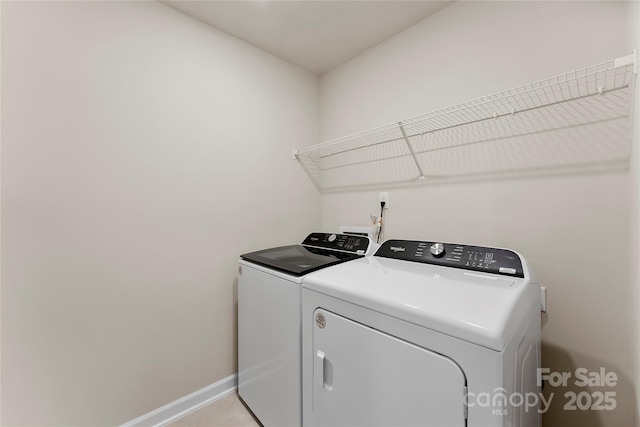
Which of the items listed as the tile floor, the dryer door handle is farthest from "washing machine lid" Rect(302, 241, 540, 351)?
the tile floor

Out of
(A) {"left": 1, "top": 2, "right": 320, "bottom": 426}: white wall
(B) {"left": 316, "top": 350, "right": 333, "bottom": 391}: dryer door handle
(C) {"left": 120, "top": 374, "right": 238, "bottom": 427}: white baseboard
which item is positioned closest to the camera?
(B) {"left": 316, "top": 350, "right": 333, "bottom": 391}: dryer door handle

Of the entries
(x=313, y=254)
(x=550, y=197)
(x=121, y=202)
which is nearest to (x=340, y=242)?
(x=313, y=254)

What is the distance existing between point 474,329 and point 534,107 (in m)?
1.28

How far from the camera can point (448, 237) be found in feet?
5.37

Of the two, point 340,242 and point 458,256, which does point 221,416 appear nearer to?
point 340,242

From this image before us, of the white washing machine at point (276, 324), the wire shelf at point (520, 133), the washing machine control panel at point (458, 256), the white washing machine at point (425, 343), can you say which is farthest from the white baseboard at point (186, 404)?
the wire shelf at point (520, 133)

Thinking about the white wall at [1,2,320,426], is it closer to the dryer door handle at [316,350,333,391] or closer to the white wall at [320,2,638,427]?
the dryer door handle at [316,350,333,391]

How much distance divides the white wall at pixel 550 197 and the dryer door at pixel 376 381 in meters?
0.97

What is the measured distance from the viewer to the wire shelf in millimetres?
1132

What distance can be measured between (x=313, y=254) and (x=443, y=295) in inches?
36.5

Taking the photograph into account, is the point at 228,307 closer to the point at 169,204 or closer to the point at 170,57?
the point at 169,204

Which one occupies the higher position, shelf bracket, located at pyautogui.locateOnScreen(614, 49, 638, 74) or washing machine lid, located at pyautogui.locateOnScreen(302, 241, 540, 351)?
shelf bracket, located at pyautogui.locateOnScreen(614, 49, 638, 74)

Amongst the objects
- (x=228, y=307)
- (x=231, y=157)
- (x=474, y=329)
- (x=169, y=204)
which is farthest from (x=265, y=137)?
(x=474, y=329)

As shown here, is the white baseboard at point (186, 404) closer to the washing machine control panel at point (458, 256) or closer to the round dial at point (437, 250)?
the washing machine control panel at point (458, 256)
